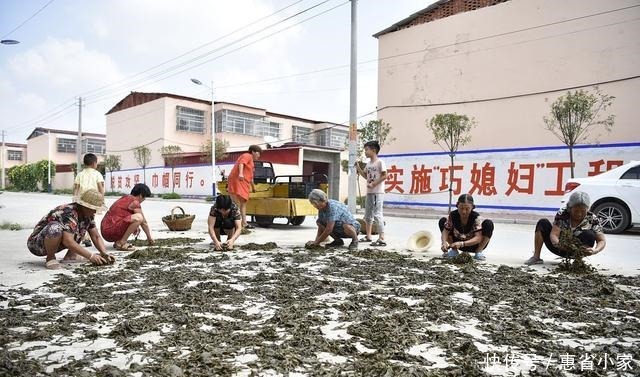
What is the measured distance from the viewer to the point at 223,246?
615cm

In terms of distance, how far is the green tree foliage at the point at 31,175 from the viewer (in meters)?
44.6

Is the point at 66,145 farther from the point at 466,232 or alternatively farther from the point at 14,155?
the point at 466,232

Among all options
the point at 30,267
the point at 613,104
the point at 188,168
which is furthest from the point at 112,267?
the point at 188,168

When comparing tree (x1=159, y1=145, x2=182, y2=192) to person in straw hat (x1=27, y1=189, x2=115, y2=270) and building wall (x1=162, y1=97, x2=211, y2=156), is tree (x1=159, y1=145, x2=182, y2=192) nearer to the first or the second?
building wall (x1=162, y1=97, x2=211, y2=156)

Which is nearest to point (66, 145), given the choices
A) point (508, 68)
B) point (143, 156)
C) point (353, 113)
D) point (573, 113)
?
point (143, 156)

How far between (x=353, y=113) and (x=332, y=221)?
602 cm

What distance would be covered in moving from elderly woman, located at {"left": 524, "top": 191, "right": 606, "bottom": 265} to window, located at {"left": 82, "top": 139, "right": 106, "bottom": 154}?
51411 mm

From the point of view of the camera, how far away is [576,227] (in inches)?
207

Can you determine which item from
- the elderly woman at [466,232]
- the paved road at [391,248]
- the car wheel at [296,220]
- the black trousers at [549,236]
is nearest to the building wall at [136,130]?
the paved road at [391,248]

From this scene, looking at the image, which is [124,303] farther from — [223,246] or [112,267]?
[223,246]

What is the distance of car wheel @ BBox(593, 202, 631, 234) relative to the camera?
948 cm

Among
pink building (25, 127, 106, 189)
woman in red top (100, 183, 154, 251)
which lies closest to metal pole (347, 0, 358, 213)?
woman in red top (100, 183, 154, 251)

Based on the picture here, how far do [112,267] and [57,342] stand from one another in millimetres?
2450

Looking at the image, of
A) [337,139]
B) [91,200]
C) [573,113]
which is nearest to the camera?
[91,200]
